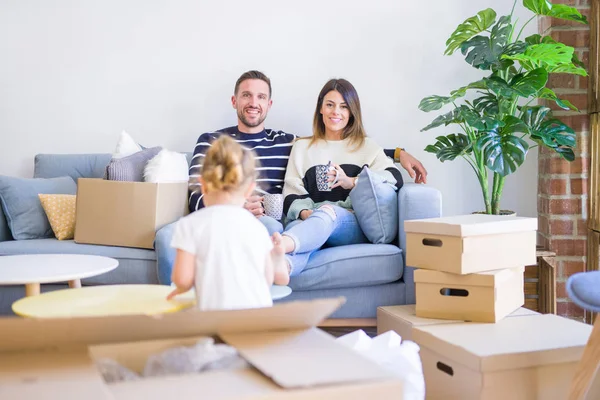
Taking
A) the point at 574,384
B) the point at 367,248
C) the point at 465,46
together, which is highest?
Answer: the point at 465,46

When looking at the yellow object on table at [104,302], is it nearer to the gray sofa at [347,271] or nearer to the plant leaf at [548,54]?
the gray sofa at [347,271]

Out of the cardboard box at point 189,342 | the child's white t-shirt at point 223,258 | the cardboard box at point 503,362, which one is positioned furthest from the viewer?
the cardboard box at point 503,362

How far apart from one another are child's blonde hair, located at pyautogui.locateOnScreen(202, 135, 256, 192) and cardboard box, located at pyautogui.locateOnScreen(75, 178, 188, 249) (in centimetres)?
137

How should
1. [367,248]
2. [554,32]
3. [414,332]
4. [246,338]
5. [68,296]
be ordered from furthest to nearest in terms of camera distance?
1. [554,32]
2. [367,248]
3. [414,332]
4. [68,296]
5. [246,338]

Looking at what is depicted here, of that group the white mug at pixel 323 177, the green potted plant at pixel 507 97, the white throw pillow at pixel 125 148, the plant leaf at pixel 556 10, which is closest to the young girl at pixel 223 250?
the white mug at pixel 323 177

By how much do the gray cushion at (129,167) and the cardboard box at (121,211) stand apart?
0.10 m

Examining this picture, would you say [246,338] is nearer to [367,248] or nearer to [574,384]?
[574,384]

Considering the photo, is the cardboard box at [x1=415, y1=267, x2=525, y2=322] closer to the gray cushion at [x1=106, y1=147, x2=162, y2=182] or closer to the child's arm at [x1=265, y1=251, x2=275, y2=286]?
the child's arm at [x1=265, y1=251, x2=275, y2=286]

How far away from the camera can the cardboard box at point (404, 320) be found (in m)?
2.20

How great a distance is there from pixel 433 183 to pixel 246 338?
2806 mm

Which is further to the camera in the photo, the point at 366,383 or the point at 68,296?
the point at 68,296

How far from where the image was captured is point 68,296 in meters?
1.59

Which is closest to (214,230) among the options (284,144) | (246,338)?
(246,338)

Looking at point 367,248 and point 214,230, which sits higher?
point 214,230
